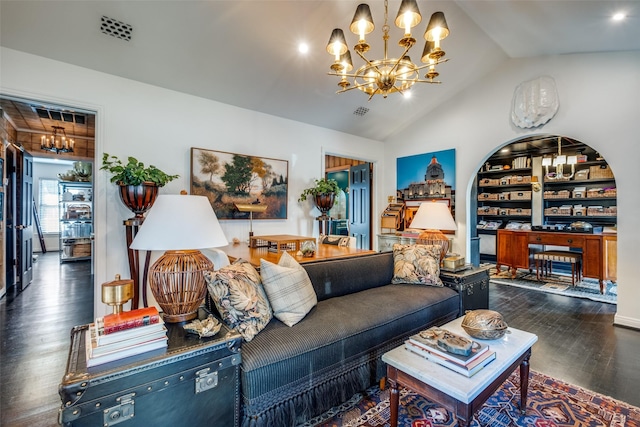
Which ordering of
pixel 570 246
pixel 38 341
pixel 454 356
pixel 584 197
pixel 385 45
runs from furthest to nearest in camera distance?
pixel 584 197 → pixel 570 246 → pixel 38 341 → pixel 385 45 → pixel 454 356

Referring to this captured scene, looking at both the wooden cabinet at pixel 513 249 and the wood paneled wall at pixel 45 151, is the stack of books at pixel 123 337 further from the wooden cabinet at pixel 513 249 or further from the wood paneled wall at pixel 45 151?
the wooden cabinet at pixel 513 249

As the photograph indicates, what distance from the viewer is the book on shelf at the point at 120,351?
1229 mm

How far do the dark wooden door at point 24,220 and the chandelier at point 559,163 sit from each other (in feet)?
31.8

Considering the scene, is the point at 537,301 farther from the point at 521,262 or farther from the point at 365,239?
the point at 365,239

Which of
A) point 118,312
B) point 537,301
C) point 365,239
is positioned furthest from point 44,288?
point 537,301

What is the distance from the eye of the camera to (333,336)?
1881 mm

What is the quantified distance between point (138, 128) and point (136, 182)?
910 mm

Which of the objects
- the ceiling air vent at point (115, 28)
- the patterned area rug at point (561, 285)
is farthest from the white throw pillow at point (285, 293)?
the patterned area rug at point (561, 285)

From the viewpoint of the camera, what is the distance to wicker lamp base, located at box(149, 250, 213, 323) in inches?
65.4

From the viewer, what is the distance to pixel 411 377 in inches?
61.5

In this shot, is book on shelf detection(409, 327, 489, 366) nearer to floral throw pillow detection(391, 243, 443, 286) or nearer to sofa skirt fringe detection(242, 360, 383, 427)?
sofa skirt fringe detection(242, 360, 383, 427)

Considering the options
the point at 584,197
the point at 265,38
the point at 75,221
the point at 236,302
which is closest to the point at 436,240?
the point at 236,302

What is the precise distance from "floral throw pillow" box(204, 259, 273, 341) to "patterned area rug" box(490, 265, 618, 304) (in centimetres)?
505

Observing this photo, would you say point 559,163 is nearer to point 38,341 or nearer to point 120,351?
point 120,351
